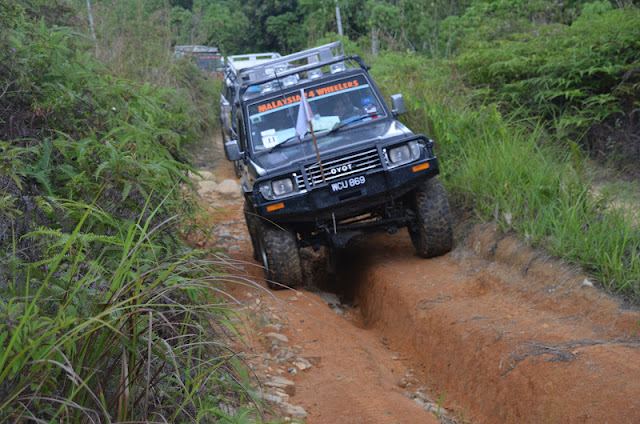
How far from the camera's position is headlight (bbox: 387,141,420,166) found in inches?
224

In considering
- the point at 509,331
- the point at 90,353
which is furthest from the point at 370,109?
the point at 90,353

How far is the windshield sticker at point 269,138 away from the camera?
21.0 ft

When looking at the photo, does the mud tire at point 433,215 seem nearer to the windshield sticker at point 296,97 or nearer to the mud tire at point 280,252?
the mud tire at point 280,252

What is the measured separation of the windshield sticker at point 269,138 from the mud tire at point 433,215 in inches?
61.1

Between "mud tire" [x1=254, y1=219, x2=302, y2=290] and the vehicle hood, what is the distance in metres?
0.59

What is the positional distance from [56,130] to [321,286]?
364 centimetres

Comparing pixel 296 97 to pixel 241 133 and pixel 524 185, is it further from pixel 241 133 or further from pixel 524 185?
pixel 524 185

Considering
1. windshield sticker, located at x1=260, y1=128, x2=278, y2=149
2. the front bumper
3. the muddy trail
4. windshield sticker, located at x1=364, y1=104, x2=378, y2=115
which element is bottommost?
the muddy trail

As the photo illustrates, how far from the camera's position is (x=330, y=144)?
593 centimetres

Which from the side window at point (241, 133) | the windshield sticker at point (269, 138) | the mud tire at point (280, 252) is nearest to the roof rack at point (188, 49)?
the side window at point (241, 133)

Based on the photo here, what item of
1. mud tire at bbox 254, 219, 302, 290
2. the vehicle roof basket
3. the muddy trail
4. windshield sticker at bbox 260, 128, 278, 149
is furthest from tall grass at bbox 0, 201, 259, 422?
the vehicle roof basket

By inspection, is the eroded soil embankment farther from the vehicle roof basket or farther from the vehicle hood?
the vehicle roof basket

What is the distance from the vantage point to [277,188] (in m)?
5.62

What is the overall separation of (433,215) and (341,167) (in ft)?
3.48
